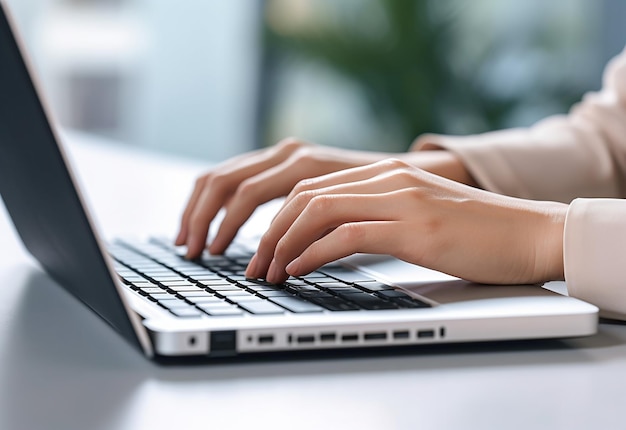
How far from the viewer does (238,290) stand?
0.62m

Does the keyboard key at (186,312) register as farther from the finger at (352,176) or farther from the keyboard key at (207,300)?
the finger at (352,176)

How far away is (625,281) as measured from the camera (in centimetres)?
61

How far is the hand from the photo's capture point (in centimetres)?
61

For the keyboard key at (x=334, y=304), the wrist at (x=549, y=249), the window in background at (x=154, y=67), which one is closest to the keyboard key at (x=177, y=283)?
the keyboard key at (x=334, y=304)

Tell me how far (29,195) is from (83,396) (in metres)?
0.19

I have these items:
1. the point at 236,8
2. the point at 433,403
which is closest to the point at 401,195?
the point at 433,403

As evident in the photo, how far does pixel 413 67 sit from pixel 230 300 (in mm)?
3026

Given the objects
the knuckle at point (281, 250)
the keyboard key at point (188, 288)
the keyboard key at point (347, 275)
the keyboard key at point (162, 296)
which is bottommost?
the keyboard key at point (162, 296)

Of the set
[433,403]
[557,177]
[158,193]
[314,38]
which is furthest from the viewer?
[314,38]

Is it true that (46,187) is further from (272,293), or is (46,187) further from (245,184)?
(245,184)

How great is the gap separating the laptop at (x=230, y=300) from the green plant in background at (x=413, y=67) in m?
2.89

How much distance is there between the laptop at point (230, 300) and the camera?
49 cm

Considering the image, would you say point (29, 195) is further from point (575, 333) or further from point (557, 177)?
point (557, 177)

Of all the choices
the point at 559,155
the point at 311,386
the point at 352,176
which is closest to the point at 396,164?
the point at 352,176
